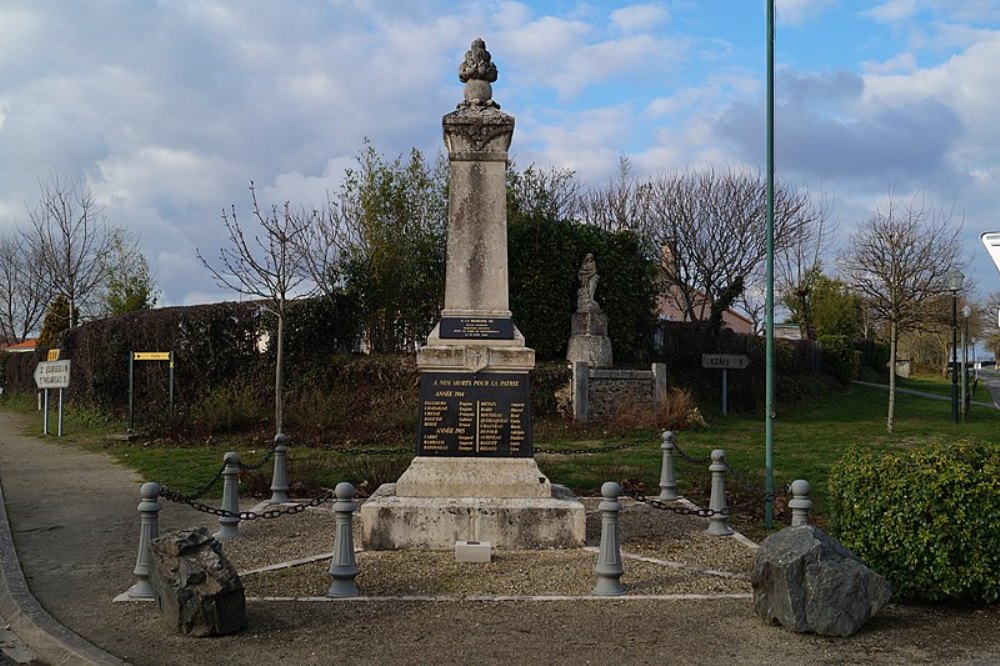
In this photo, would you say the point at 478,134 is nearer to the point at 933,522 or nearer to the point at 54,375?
the point at 933,522

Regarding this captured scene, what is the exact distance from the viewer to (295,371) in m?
22.6

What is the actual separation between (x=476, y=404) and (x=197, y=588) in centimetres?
375

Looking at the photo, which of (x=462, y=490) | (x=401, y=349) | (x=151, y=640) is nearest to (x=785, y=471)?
(x=462, y=490)

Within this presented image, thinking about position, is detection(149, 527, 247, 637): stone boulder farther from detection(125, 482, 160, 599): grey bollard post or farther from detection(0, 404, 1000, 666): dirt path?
detection(125, 482, 160, 599): grey bollard post

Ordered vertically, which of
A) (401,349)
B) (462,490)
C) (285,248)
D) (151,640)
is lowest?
(151,640)

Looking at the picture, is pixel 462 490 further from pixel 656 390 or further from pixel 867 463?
pixel 656 390

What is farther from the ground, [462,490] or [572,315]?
[572,315]

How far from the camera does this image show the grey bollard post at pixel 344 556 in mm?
7195

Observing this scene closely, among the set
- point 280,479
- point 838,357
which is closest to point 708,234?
point 838,357

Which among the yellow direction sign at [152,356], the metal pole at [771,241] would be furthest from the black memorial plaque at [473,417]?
the yellow direction sign at [152,356]

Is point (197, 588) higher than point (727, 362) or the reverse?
the reverse

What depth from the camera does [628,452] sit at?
17.0 metres

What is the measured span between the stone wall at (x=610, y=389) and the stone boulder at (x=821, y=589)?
48.6 feet

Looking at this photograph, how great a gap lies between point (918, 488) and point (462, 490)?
4263 mm
